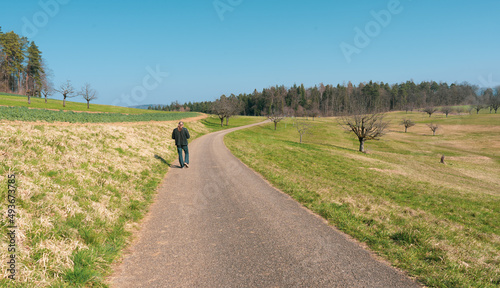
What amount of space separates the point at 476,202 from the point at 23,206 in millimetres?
20044

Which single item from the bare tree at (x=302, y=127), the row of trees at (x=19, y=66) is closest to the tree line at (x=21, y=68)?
the row of trees at (x=19, y=66)

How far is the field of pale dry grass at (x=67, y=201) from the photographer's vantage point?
3.70m

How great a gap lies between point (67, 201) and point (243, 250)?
4.95 m

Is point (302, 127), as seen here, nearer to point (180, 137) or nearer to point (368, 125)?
point (368, 125)

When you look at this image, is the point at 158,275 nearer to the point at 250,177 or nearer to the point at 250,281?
the point at 250,281

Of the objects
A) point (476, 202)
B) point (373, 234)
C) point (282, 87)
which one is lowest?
point (476, 202)

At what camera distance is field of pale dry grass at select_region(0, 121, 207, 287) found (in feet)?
12.1

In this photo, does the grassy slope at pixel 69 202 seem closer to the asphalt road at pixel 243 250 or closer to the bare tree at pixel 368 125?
the asphalt road at pixel 243 250

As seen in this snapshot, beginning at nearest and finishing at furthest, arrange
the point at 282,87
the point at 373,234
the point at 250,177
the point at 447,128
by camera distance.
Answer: the point at 373,234
the point at 250,177
the point at 447,128
the point at 282,87

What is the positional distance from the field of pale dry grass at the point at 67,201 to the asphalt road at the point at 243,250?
631 millimetres

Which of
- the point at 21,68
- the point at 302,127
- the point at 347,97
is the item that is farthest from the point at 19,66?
the point at 347,97

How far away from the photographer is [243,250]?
4742mm

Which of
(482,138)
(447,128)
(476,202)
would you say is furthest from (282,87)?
(476,202)

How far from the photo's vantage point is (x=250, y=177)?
11.4m
